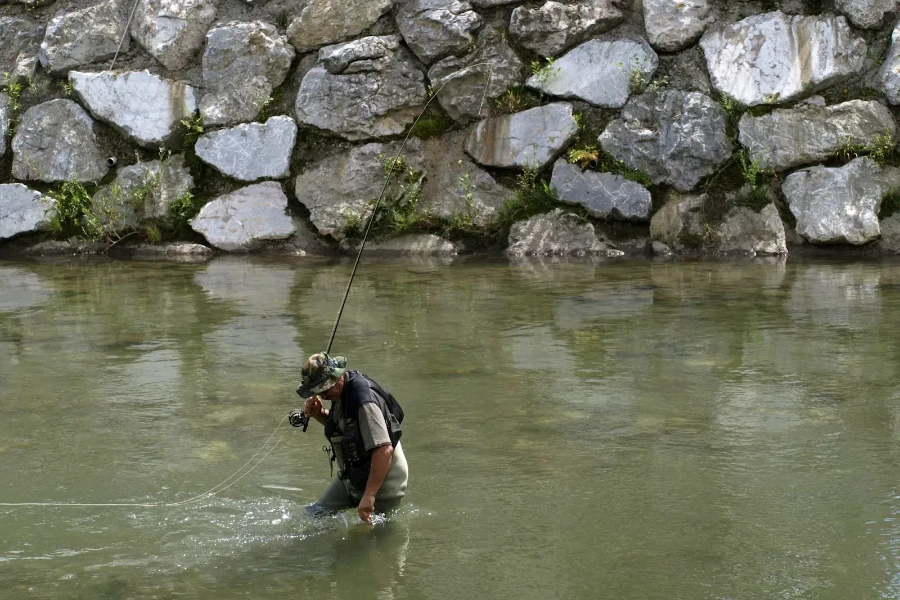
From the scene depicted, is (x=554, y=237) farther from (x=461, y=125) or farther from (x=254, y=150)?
(x=254, y=150)

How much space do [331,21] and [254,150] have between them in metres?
1.94

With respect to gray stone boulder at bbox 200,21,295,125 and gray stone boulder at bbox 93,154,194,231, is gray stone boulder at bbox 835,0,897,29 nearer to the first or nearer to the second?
gray stone boulder at bbox 200,21,295,125

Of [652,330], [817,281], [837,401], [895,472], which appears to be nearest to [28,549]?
[895,472]

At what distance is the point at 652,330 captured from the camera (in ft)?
28.3

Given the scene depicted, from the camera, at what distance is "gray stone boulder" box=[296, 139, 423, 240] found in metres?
13.5

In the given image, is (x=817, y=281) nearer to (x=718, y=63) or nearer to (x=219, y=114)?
(x=718, y=63)

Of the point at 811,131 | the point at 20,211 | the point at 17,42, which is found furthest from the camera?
the point at 17,42

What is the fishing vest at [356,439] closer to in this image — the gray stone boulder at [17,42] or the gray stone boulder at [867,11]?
the gray stone boulder at [867,11]

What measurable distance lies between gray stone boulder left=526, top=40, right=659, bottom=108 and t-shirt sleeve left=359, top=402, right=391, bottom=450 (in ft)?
29.7

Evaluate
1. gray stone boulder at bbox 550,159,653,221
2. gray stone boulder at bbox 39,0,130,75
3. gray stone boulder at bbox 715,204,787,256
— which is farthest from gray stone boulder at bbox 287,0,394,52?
gray stone boulder at bbox 715,204,787,256

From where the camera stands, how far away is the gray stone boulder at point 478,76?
44.1 ft

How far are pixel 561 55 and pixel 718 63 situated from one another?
6.16 ft

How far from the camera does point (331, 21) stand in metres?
14.1

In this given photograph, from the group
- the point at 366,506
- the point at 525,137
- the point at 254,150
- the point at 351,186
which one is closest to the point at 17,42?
the point at 254,150
